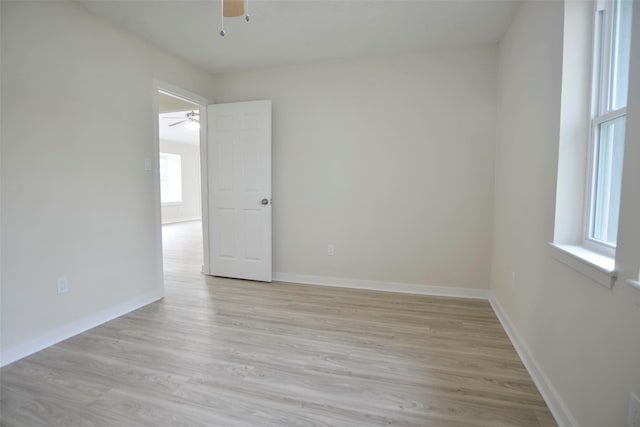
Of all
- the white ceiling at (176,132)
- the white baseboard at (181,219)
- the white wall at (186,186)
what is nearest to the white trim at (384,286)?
the white ceiling at (176,132)

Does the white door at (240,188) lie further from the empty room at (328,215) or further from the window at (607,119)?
the window at (607,119)

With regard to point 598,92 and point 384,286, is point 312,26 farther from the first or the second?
point 384,286

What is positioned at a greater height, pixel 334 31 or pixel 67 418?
pixel 334 31

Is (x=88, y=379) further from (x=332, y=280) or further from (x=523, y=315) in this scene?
(x=523, y=315)

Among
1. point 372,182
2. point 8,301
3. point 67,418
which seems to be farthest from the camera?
point 372,182

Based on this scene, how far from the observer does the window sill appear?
119 cm

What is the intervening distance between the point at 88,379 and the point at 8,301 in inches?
30.5

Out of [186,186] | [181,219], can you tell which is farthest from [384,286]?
[186,186]

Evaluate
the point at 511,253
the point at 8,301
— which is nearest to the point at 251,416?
the point at 8,301

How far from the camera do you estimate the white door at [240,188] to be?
3705mm

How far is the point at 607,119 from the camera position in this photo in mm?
1464

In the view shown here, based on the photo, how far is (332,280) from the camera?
146 inches

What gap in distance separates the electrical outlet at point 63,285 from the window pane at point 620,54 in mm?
3524

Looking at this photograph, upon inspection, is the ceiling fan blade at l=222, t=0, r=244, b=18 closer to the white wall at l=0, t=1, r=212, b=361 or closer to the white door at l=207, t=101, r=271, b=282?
the white wall at l=0, t=1, r=212, b=361
